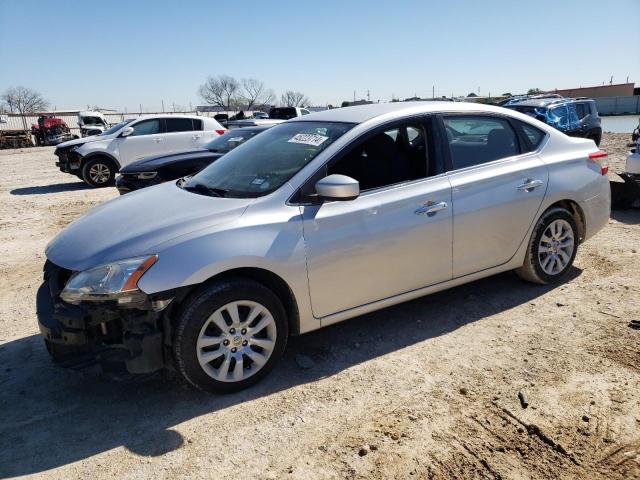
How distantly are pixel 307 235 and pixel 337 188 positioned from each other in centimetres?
36

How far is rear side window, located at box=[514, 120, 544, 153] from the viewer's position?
435 centimetres

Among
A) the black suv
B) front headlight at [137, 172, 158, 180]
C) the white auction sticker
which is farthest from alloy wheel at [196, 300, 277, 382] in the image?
the black suv

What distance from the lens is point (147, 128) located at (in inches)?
499

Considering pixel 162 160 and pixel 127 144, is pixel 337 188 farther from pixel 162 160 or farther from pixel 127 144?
pixel 127 144

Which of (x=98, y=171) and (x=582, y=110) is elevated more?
(x=582, y=110)

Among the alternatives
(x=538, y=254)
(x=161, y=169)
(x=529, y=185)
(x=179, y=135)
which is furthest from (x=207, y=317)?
(x=179, y=135)

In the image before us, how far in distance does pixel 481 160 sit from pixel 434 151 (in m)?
0.49

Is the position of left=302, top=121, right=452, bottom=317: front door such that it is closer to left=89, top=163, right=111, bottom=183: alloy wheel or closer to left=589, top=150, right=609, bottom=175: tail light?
left=589, top=150, right=609, bottom=175: tail light

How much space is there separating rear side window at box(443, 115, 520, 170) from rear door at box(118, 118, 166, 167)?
999 cm

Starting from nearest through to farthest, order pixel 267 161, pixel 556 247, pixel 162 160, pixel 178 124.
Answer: pixel 267 161 → pixel 556 247 → pixel 162 160 → pixel 178 124

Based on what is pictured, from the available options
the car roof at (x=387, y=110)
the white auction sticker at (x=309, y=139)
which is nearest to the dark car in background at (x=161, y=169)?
the car roof at (x=387, y=110)

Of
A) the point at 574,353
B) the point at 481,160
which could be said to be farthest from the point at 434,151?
the point at 574,353

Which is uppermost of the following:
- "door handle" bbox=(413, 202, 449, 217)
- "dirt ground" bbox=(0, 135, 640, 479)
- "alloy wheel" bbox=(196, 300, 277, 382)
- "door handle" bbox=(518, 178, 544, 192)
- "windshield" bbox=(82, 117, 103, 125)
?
"windshield" bbox=(82, 117, 103, 125)

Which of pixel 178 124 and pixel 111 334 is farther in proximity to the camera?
pixel 178 124
